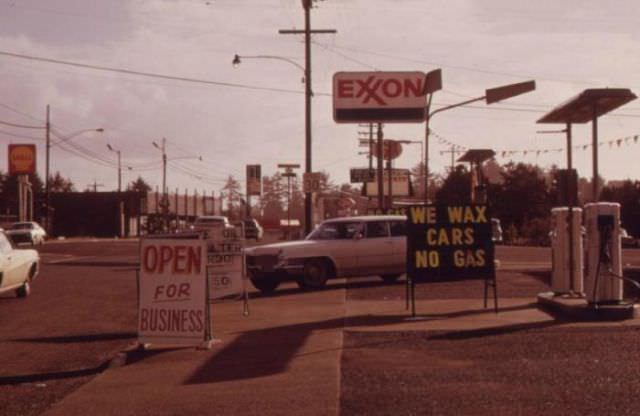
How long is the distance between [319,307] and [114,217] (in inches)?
3467

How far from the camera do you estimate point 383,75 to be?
148 ft

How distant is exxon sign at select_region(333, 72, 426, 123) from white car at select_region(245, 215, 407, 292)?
21.3 metres

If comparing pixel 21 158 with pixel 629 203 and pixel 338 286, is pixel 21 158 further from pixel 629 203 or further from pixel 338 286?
pixel 338 286

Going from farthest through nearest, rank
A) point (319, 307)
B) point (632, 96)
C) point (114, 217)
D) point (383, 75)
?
point (114, 217) → point (383, 75) → point (319, 307) → point (632, 96)

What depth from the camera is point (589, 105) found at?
15148 mm

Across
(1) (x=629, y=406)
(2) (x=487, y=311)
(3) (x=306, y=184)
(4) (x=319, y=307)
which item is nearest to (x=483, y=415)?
(1) (x=629, y=406)

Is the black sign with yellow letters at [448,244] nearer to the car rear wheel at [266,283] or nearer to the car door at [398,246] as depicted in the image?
the car rear wheel at [266,283]

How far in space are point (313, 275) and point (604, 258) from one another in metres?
9.31

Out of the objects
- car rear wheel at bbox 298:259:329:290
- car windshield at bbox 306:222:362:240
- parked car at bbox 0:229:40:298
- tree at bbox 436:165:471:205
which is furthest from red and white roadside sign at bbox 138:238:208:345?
tree at bbox 436:165:471:205

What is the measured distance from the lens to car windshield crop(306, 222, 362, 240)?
2327 cm

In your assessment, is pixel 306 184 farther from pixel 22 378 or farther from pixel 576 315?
pixel 22 378

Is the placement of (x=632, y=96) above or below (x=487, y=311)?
above

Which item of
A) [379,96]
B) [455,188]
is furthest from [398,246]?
[455,188]

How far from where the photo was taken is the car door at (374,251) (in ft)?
76.0
